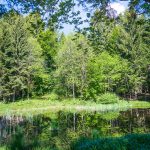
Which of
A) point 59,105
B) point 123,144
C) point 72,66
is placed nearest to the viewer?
point 123,144

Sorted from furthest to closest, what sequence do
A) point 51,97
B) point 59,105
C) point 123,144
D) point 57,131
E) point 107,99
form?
point 51,97, point 107,99, point 59,105, point 57,131, point 123,144

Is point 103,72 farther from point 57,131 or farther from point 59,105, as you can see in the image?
point 57,131

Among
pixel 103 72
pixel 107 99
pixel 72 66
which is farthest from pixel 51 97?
pixel 103 72

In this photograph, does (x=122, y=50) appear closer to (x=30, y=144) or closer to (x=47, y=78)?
(x=47, y=78)

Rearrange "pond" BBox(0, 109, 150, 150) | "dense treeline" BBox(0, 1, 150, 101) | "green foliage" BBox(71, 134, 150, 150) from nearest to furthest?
"green foliage" BBox(71, 134, 150, 150)
"pond" BBox(0, 109, 150, 150)
"dense treeline" BBox(0, 1, 150, 101)

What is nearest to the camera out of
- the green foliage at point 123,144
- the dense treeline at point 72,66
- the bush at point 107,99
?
the green foliage at point 123,144

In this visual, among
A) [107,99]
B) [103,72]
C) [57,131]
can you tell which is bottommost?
[57,131]

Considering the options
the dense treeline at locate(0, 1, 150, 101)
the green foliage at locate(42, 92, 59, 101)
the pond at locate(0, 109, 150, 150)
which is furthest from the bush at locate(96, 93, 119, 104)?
the pond at locate(0, 109, 150, 150)

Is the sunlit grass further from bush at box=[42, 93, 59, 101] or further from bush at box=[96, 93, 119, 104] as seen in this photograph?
bush at box=[42, 93, 59, 101]

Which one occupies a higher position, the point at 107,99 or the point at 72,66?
the point at 72,66

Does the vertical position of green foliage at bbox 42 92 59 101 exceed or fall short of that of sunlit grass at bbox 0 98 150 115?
it exceeds it

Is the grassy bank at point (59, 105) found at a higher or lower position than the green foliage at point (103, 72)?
lower

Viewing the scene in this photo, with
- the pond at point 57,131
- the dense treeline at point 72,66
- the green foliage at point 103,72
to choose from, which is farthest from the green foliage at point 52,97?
the pond at point 57,131

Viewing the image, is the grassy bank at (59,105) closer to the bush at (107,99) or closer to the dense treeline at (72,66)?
the bush at (107,99)
